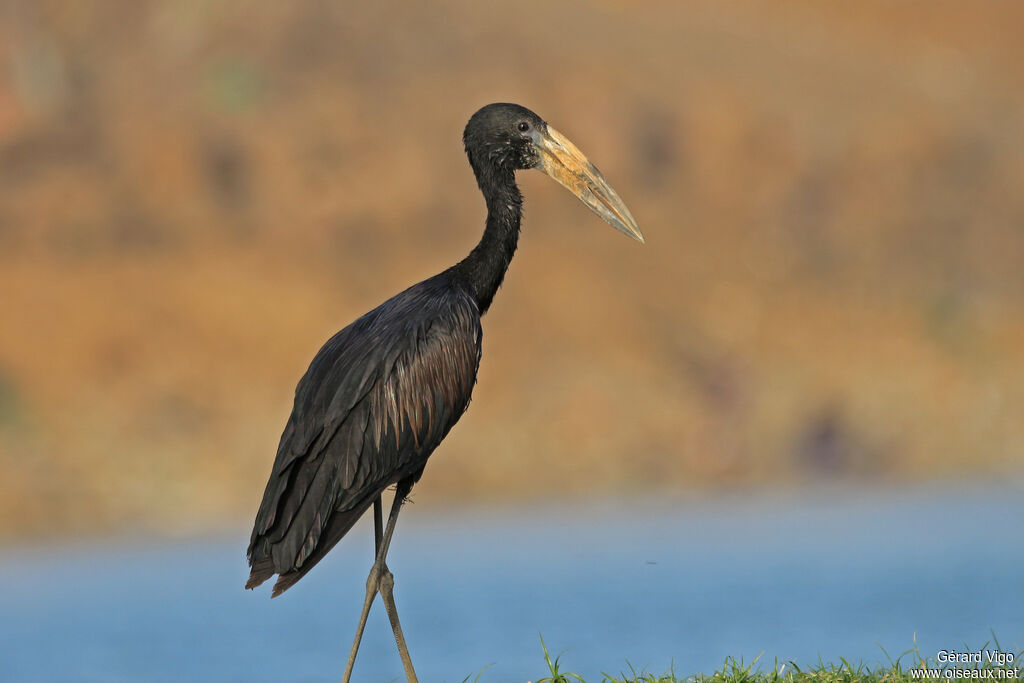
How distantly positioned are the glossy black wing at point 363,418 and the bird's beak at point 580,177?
1.02 metres

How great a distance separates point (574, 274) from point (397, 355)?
27941mm

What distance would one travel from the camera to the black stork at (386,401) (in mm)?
7340

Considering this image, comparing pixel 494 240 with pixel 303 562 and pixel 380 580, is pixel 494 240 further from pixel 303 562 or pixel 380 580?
pixel 303 562

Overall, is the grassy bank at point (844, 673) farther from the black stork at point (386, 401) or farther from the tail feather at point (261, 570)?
the tail feather at point (261, 570)

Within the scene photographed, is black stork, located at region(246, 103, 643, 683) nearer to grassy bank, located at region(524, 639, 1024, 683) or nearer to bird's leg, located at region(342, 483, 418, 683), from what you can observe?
bird's leg, located at region(342, 483, 418, 683)

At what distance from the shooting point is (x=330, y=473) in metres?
7.39

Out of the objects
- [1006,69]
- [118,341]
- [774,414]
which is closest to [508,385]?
[774,414]

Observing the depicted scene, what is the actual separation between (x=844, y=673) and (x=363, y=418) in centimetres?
264

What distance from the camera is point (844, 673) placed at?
24.8 ft

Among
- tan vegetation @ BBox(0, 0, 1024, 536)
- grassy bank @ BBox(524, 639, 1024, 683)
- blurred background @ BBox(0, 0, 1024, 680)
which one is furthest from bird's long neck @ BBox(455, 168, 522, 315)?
tan vegetation @ BBox(0, 0, 1024, 536)

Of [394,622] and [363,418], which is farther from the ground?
[363,418]

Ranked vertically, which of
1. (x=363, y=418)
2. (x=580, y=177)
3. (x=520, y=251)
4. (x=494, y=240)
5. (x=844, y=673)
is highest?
(x=520, y=251)

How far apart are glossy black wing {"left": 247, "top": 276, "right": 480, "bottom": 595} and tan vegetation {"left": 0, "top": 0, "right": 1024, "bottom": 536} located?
21.0 m

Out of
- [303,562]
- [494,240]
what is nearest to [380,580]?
[303,562]
